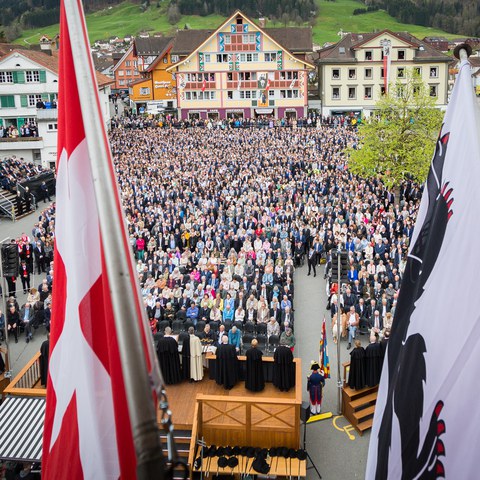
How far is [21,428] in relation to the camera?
11828 millimetres

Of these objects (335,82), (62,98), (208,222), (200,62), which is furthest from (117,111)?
(62,98)

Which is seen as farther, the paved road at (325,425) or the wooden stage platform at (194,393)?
the wooden stage platform at (194,393)

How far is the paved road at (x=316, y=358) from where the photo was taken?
12555mm

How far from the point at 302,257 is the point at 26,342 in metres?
11.9

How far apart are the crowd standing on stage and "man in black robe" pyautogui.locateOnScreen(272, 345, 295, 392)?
183 centimetres

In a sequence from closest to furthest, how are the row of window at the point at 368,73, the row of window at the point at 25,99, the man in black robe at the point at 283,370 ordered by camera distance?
the man in black robe at the point at 283,370
the row of window at the point at 25,99
the row of window at the point at 368,73

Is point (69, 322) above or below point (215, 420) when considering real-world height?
above

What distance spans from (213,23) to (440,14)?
60.0m

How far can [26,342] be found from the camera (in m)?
18.8

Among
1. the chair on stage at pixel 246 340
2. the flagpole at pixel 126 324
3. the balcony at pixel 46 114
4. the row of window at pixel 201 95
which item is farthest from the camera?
the row of window at pixel 201 95

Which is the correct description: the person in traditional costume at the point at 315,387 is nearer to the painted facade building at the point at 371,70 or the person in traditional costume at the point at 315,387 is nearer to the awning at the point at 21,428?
the awning at the point at 21,428

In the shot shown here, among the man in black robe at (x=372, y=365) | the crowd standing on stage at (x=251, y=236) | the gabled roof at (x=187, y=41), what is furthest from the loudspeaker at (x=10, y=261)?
the gabled roof at (x=187, y=41)

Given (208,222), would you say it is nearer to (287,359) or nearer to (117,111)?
(287,359)

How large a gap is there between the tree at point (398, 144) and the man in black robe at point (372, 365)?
19.4 metres
